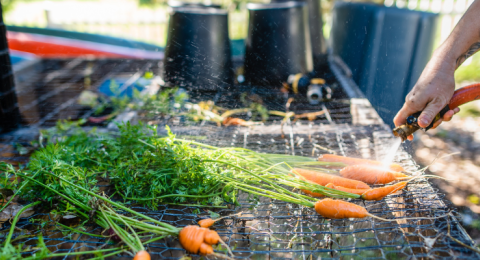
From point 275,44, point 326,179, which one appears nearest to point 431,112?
point 326,179

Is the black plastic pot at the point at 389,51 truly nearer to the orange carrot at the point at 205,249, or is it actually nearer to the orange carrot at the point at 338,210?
the orange carrot at the point at 338,210

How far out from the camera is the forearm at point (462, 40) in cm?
170

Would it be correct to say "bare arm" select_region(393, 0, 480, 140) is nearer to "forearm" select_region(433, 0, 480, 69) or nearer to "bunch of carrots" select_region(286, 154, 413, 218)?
"forearm" select_region(433, 0, 480, 69)

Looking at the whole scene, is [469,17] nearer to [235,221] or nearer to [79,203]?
[235,221]

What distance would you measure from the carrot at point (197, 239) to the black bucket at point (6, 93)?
7.48ft

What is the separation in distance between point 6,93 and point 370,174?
9.74 ft

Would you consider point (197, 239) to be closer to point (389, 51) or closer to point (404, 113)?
point (404, 113)

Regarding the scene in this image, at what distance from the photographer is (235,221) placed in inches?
66.8

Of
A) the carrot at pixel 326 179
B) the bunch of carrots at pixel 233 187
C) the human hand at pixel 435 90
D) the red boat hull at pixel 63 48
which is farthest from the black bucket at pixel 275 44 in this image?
the red boat hull at pixel 63 48

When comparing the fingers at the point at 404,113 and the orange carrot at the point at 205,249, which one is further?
the fingers at the point at 404,113

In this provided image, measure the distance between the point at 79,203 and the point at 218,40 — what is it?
8.13 feet

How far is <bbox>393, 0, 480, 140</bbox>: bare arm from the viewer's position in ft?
5.53

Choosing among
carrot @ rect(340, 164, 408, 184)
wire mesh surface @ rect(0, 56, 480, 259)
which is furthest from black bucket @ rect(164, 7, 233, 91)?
carrot @ rect(340, 164, 408, 184)

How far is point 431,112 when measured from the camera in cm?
169
